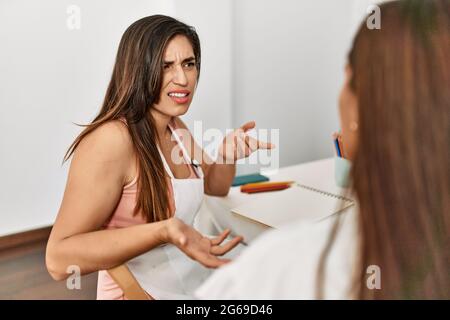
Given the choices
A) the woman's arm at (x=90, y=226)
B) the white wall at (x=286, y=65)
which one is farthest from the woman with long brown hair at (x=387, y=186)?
the white wall at (x=286, y=65)

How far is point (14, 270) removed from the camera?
435 mm

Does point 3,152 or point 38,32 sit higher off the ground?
point 38,32

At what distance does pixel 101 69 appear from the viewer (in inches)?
16.0

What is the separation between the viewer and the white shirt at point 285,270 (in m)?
0.28

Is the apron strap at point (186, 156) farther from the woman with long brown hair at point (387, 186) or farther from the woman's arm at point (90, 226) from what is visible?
the woman with long brown hair at point (387, 186)

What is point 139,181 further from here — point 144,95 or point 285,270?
point 285,270

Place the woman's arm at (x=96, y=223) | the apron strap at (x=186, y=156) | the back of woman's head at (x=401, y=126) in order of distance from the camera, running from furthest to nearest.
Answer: the apron strap at (x=186, y=156) → the woman's arm at (x=96, y=223) → the back of woman's head at (x=401, y=126)

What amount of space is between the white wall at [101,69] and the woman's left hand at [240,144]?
24 millimetres

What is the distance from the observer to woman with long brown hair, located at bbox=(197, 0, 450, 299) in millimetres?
264

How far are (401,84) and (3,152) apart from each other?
1.24ft

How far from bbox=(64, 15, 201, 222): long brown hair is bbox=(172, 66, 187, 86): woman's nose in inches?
0.6

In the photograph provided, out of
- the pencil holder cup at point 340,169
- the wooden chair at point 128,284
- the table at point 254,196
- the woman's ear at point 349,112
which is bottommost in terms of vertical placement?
the wooden chair at point 128,284

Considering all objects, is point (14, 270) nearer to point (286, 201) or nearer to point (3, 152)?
point (3, 152)
